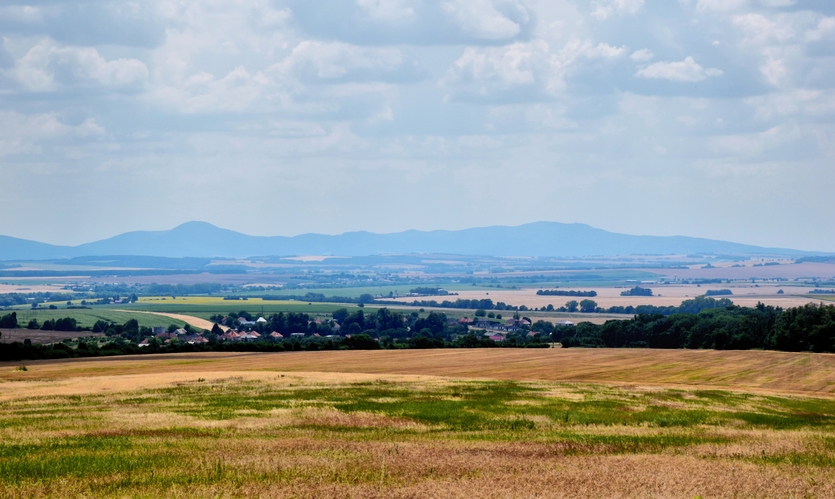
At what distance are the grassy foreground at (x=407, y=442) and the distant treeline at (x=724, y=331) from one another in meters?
52.7

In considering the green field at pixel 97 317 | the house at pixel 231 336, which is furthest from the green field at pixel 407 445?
the green field at pixel 97 317

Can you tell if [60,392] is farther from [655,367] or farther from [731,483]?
[655,367]

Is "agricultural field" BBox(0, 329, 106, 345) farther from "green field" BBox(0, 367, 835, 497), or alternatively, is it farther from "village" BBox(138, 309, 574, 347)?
"green field" BBox(0, 367, 835, 497)

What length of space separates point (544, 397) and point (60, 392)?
22551 millimetres

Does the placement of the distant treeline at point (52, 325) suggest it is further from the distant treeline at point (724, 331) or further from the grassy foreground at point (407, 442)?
the grassy foreground at point (407, 442)

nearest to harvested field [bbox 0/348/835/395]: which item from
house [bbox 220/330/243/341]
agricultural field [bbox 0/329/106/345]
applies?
agricultural field [bbox 0/329/106/345]

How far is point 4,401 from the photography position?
36.2 m

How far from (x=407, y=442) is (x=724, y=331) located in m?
89.5

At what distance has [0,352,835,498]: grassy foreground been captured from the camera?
54.2ft

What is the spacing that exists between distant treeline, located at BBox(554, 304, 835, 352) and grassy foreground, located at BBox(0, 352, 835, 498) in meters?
52.7

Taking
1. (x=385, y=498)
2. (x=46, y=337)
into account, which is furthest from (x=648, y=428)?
(x=46, y=337)

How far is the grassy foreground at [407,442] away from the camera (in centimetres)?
1653

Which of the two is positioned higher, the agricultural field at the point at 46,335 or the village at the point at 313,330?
the agricultural field at the point at 46,335

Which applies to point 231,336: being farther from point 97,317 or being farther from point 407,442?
point 407,442
